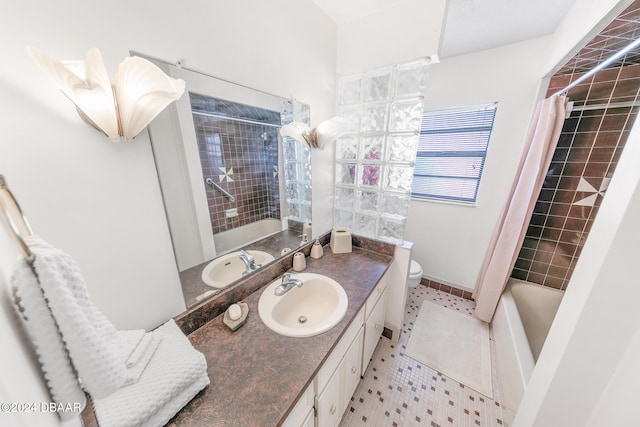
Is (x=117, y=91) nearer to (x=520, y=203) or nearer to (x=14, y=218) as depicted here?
(x=14, y=218)

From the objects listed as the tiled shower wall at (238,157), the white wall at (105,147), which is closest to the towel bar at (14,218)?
the white wall at (105,147)

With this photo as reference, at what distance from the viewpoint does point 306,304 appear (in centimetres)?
123

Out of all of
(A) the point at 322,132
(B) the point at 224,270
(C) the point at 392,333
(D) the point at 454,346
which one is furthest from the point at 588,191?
(B) the point at 224,270

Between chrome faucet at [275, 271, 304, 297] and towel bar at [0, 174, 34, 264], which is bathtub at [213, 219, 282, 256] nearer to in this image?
chrome faucet at [275, 271, 304, 297]

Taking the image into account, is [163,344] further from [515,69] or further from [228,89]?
[515,69]

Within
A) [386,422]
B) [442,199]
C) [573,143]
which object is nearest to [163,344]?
[386,422]

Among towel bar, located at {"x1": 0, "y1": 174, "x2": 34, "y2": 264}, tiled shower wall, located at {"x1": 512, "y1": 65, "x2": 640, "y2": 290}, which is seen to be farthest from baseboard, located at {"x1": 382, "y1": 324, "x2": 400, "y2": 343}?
towel bar, located at {"x1": 0, "y1": 174, "x2": 34, "y2": 264}

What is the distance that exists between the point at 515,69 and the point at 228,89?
2243mm

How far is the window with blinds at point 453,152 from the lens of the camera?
1.95m

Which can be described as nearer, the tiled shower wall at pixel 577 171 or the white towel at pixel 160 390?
the white towel at pixel 160 390

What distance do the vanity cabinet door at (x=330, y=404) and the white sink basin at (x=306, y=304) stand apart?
25cm

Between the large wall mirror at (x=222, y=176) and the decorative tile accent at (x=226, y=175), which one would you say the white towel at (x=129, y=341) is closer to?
the large wall mirror at (x=222, y=176)

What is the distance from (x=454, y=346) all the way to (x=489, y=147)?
1773mm

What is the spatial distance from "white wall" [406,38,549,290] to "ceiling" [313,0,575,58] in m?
0.16
